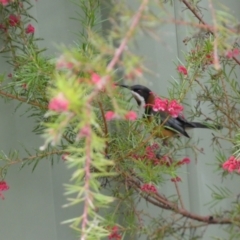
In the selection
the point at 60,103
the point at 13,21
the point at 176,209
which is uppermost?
the point at 13,21

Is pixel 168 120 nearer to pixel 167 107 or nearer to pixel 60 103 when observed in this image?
pixel 167 107

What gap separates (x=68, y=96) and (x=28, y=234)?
86 cm

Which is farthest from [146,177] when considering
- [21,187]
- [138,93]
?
[21,187]

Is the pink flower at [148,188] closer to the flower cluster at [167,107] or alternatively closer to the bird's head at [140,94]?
the flower cluster at [167,107]

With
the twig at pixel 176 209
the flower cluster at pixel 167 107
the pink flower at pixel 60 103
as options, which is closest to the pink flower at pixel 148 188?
the twig at pixel 176 209

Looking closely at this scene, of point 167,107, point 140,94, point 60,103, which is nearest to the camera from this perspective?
point 60,103

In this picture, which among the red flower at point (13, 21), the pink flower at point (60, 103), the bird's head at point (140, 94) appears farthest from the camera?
the bird's head at point (140, 94)

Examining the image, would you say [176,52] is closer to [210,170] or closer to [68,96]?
[210,170]

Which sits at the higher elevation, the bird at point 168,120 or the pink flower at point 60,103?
the bird at point 168,120

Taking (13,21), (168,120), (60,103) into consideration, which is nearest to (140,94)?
(168,120)

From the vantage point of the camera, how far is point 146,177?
2.29 ft

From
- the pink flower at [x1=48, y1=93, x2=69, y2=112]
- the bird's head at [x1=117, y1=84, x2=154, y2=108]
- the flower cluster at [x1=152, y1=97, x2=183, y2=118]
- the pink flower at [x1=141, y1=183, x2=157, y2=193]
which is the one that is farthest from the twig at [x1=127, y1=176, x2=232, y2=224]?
the pink flower at [x1=48, y1=93, x2=69, y2=112]

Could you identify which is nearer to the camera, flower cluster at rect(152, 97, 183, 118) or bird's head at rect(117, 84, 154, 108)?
flower cluster at rect(152, 97, 183, 118)

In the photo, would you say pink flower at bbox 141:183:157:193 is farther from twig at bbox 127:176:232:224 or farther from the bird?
the bird
